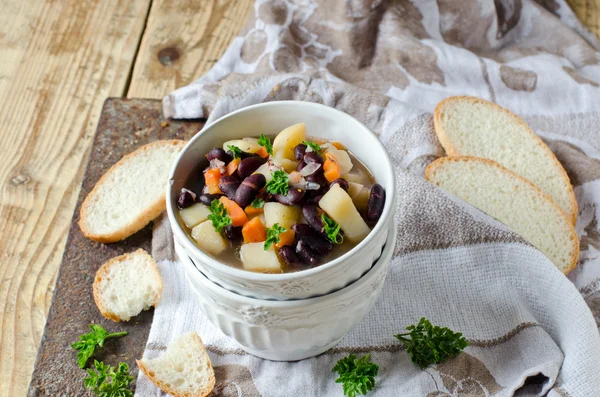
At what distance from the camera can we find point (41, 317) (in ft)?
9.31

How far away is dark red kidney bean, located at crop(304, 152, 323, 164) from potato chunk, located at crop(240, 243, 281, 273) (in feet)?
0.97

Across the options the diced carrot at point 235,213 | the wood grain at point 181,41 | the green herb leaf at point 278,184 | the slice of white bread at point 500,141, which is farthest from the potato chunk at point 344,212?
the wood grain at point 181,41

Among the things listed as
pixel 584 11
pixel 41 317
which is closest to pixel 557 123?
pixel 584 11

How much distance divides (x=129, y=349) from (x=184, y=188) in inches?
27.5

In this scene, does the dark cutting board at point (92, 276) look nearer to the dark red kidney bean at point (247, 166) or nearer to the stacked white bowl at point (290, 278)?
the stacked white bowl at point (290, 278)

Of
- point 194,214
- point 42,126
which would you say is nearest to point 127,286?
point 194,214

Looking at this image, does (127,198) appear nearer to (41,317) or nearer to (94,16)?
(41,317)

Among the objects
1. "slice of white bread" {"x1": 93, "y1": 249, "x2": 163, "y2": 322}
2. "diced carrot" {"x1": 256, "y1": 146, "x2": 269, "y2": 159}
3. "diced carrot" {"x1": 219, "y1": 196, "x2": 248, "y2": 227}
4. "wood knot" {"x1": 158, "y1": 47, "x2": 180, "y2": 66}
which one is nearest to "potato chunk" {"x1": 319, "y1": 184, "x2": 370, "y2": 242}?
"diced carrot" {"x1": 219, "y1": 196, "x2": 248, "y2": 227}

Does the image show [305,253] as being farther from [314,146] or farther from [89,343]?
[89,343]

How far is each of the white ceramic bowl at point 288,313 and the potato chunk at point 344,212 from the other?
0.17 meters

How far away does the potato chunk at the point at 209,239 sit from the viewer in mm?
2125

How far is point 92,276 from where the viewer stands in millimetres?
2816

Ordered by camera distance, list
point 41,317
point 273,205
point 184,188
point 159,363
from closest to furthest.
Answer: point 273,205 → point 184,188 → point 159,363 → point 41,317

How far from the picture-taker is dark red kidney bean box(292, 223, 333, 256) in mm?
2037
